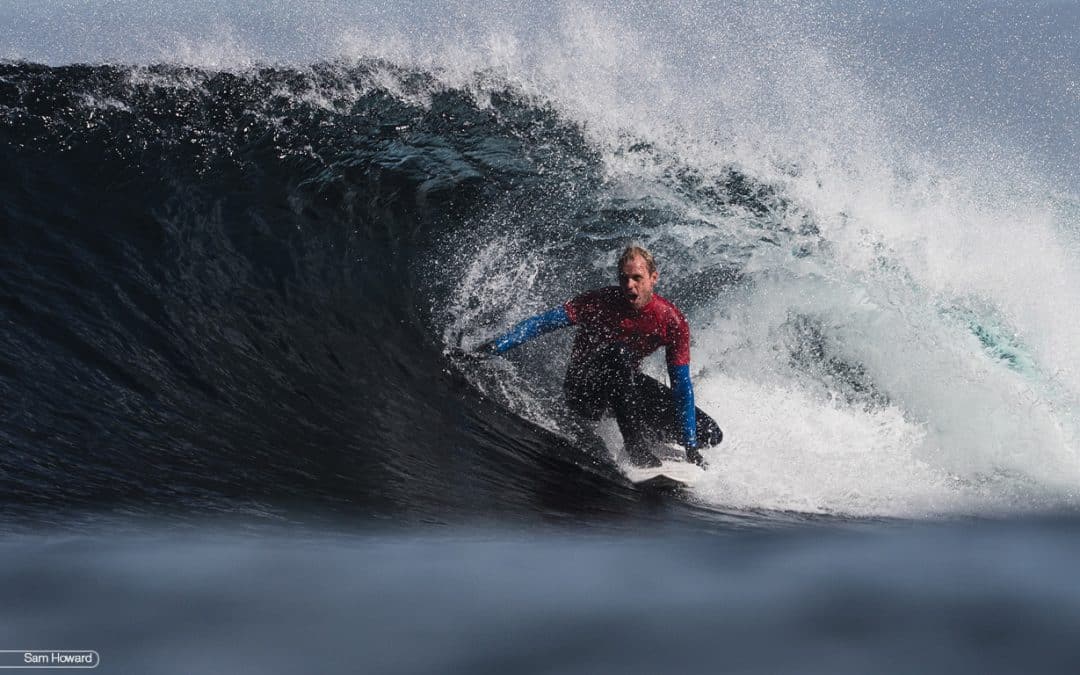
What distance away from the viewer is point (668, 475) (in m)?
6.05

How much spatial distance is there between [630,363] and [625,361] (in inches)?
1.4

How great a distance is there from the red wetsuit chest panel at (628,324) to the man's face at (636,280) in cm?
20

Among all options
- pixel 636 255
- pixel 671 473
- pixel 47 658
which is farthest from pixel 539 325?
pixel 47 658

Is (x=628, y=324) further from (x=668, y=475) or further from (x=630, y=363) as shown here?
(x=668, y=475)

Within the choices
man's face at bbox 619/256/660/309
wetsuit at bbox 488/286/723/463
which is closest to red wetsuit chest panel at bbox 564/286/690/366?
wetsuit at bbox 488/286/723/463

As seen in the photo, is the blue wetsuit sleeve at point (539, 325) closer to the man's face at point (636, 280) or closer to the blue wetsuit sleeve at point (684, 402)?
the man's face at point (636, 280)

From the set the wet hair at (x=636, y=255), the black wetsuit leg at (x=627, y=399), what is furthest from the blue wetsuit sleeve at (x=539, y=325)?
the wet hair at (x=636, y=255)

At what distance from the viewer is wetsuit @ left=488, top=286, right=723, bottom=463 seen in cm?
632

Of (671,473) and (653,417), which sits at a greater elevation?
(653,417)

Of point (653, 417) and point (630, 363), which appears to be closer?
point (653, 417)

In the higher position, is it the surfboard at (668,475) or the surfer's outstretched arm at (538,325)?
the surfer's outstretched arm at (538,325)

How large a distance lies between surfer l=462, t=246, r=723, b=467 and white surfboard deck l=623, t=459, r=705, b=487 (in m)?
0.07

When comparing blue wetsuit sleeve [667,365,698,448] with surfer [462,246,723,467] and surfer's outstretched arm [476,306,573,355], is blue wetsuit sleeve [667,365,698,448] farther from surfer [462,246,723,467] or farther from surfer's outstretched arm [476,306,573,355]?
surfer's outstretched arm [476,306,573,355]

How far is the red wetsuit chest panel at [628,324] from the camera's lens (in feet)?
20.7
